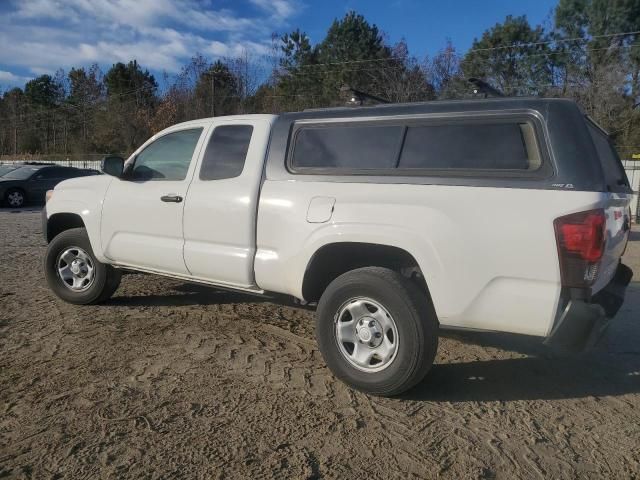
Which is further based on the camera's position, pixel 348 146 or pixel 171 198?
pixel 171 198

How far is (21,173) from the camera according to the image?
17719 millimetres

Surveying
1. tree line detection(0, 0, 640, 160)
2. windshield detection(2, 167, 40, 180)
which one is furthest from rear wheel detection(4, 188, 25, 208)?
tree line detection(0, 0, 640, 160)

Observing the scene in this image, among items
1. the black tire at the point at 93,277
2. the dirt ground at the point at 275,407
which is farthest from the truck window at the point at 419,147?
the black tire at the point at 93,277

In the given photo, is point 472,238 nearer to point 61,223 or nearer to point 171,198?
point 171,198

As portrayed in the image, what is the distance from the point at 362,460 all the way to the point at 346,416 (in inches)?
19.8

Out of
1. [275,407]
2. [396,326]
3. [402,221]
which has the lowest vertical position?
[275,407]

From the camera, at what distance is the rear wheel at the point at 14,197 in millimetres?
17125

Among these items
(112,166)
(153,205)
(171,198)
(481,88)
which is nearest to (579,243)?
(481,88)

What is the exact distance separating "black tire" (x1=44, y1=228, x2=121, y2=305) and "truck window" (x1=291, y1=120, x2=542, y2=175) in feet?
8.46

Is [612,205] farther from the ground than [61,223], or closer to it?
farther from the ground

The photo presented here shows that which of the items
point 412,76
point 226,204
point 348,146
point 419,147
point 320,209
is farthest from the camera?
point 412,76

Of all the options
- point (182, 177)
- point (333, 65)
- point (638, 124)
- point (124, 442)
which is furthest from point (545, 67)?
point (124, 442)

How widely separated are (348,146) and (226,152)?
123 centimetres

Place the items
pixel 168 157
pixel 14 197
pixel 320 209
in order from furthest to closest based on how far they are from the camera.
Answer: pixel 14 197 → pixel 168 157 → pixel 320 209
